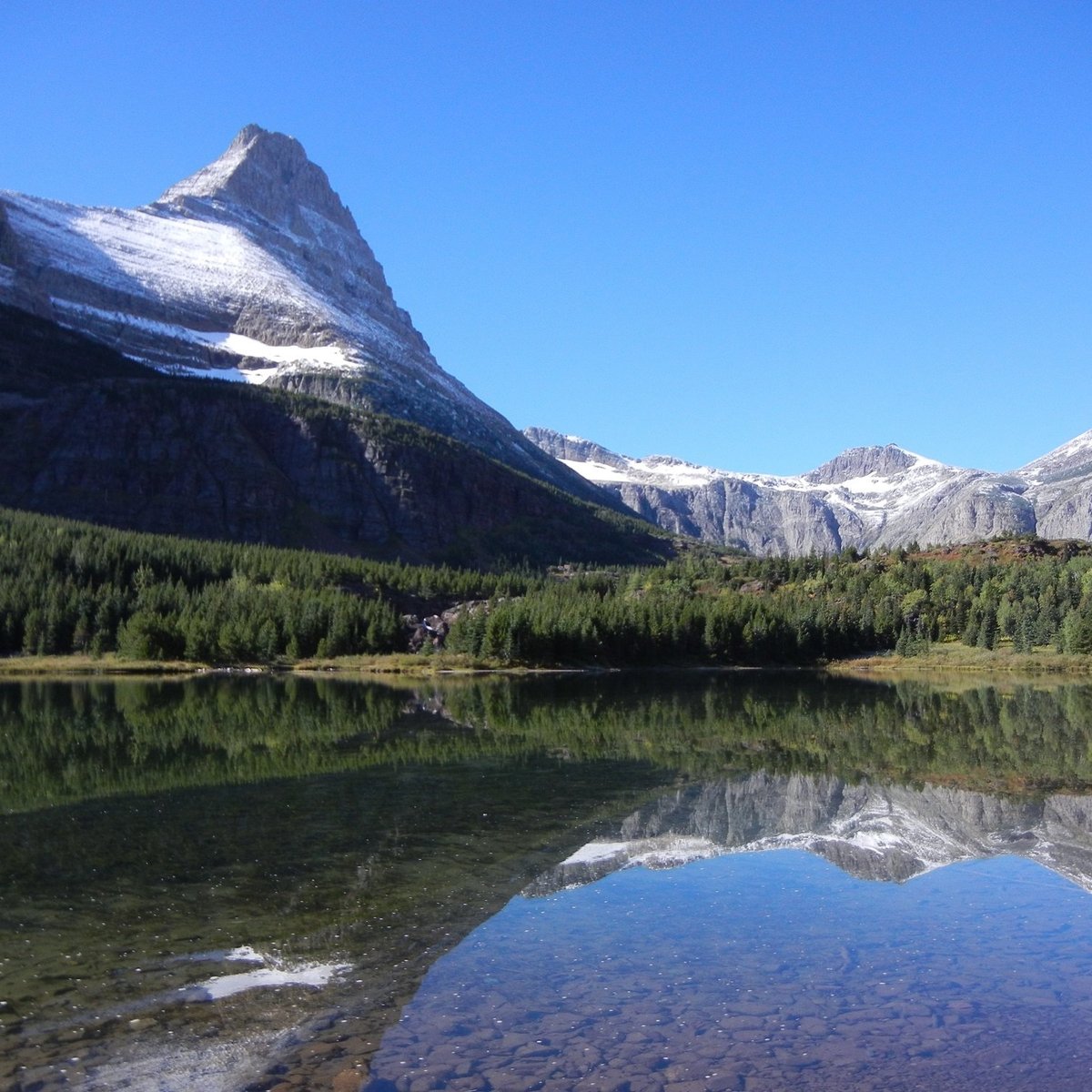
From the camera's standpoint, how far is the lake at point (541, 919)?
1515 cm

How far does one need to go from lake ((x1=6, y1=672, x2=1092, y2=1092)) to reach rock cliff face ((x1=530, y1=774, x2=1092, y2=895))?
0.15 meters

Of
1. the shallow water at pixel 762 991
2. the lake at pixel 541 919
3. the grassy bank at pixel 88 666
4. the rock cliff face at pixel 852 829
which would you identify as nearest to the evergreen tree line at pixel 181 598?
the grassy bank at pixel 88 666

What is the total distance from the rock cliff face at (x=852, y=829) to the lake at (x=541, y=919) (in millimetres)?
152

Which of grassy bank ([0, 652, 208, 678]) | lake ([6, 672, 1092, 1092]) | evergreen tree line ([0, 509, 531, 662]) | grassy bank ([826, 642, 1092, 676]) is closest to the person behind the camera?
lake ([6, 672, 1092, 1092])

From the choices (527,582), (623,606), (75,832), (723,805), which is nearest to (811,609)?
(623,606)

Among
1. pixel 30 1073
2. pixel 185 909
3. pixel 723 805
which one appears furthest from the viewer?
pixel 723 805

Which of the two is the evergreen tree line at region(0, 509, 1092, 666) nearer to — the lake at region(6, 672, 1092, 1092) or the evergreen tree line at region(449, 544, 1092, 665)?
the evergreen tree line at region(449, 544, 1092, 665)

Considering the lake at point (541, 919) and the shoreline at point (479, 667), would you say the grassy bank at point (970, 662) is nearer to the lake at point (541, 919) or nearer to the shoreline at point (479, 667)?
the shoreline at point (479, 667)

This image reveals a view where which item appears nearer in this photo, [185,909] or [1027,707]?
[185,909]

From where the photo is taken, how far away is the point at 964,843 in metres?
29.9

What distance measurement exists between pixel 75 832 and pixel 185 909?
920cm

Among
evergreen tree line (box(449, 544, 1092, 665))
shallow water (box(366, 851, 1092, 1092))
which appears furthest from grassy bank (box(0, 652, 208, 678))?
shallow water (box(366, 851, 1092, 1092))

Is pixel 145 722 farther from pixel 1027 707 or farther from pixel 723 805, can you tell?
pixel 1027 707

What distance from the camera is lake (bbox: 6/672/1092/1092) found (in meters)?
15.1
